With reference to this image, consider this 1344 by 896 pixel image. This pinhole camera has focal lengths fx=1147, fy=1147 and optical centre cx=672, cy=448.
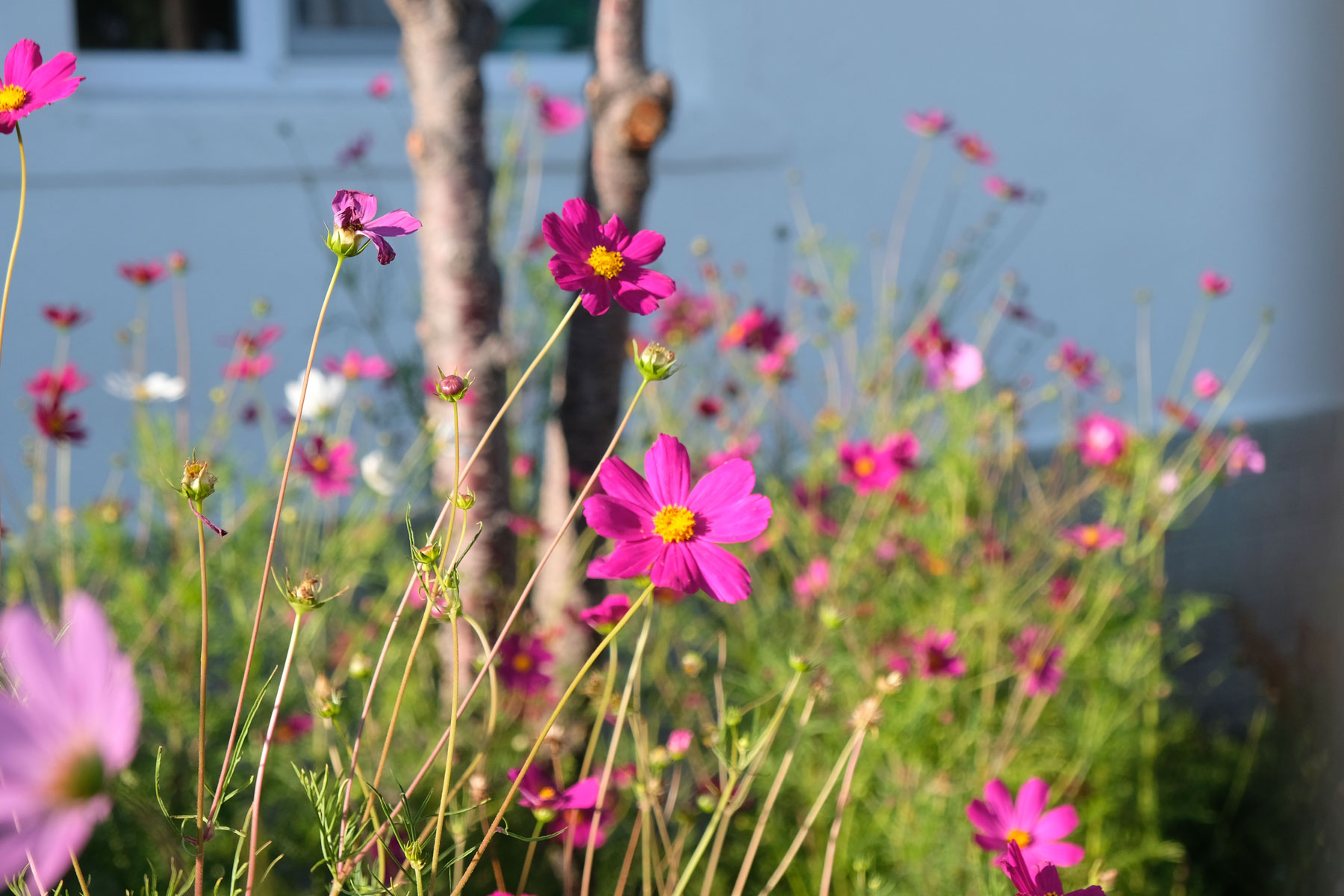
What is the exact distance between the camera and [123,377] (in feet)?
6.02

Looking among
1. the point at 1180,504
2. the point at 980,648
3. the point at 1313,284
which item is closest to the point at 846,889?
the point at 980,648

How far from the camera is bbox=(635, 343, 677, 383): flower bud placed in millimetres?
589

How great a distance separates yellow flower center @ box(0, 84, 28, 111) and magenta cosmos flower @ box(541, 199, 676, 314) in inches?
11.5

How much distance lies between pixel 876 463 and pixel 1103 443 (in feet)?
1.36

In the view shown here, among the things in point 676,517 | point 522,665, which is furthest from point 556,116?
point 676,517

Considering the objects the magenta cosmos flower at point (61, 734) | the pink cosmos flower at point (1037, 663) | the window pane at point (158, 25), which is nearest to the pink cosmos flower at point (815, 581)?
the pink cosmos flower at point (1037, 663)

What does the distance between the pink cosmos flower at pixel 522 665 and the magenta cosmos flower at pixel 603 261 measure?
578 millimetres

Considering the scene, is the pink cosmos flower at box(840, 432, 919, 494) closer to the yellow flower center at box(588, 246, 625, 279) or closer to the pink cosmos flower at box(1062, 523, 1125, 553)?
the pink cosmos flower at box(1062, 523, 1125, 553)

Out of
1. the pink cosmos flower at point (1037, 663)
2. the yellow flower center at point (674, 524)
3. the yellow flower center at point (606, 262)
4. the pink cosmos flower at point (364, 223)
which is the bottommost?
the pink cosmos flower at point (1037, 663)

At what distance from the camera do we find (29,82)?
637 millimetres

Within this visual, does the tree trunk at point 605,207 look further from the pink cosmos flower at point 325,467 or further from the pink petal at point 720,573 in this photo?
the pink petal at point 720,573

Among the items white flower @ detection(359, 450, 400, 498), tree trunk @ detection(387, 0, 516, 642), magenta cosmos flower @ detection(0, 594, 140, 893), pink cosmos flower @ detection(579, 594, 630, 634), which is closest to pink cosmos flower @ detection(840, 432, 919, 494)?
tree trunk @ detection(387, 0, 516, 642)

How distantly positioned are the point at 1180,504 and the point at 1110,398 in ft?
1.24

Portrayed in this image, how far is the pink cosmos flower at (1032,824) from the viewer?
87 cm
